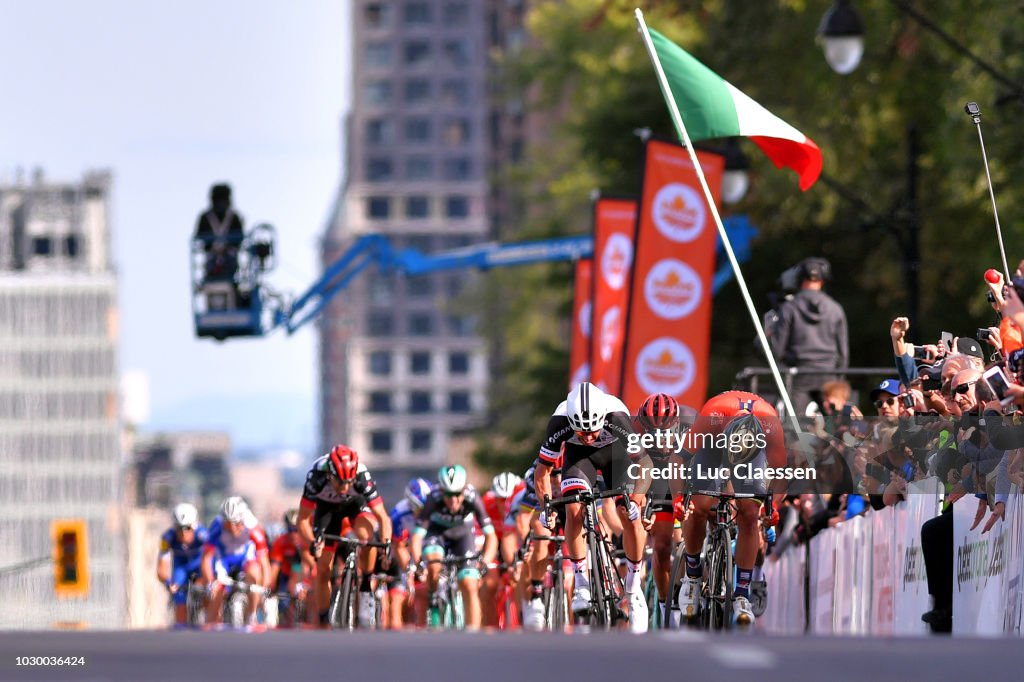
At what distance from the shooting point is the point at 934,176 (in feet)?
126

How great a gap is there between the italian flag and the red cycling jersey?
4921 mm

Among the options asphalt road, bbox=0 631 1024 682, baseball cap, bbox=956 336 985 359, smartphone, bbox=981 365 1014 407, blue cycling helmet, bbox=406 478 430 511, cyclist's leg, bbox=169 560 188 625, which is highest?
baseball cap, bbox=956 336 985 359

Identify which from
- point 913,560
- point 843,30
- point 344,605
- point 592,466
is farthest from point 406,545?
point 913,560

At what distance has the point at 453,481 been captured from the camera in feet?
70.1

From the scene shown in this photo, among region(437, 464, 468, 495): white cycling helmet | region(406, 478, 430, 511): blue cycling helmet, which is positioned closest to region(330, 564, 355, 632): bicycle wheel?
region(437, 464, 468, 495): white cycling helmet

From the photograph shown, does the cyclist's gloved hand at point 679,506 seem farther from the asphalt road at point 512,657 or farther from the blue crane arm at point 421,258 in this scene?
the blue crane arm at point 421,258

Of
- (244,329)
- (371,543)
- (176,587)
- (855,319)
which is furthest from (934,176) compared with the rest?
(371,543)

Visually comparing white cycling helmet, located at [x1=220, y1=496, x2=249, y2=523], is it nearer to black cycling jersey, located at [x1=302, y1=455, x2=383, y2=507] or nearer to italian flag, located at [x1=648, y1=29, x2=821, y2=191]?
black cycling jersey, located at [x1=302, y1=455, x2=383, y2=507]

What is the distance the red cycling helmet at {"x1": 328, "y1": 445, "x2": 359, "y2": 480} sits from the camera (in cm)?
1905

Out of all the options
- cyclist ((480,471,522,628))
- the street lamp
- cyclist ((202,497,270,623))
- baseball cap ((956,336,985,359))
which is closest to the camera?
baseball cap ((956,336,985,359))

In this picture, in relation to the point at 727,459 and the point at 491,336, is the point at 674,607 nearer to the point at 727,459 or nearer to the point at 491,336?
the point at 727,459

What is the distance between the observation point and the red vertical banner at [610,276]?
29.8 m

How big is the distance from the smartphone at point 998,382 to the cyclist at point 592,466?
118 inches

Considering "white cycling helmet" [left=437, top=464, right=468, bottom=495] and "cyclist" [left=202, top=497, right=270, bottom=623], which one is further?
"cyclist" [left=202, top=497, right=270, bottom=623]
